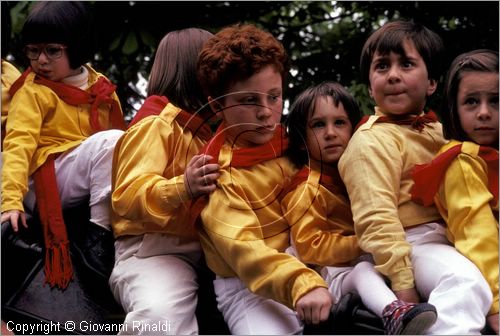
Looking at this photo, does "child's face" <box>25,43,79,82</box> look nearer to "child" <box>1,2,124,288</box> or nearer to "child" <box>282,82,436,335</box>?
"child" <box>1,2,124,288</box>

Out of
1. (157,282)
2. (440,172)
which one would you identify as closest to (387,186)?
(440,172)

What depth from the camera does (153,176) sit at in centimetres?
326

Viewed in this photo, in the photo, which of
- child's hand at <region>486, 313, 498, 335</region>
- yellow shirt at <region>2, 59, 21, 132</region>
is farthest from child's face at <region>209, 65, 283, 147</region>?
yellow shirt at <region>2, 59, 21, 132</region>

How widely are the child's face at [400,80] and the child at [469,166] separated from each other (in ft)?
0.46

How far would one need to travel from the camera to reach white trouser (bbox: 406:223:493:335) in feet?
9.34

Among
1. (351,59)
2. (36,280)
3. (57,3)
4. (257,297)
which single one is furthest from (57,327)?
(351,59)

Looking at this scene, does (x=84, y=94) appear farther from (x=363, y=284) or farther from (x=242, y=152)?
(x=363, y=284)

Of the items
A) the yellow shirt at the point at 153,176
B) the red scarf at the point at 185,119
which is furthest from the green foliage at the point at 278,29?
the yellow shirt at the point at 153,176

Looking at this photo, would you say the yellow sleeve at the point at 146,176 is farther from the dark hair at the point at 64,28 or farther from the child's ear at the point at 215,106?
the dark hair at the point at 64,28

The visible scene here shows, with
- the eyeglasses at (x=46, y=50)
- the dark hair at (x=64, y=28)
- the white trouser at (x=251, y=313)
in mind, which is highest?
the dark hair at (x=64, y=28)

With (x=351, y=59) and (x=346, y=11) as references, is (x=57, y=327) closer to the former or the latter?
(x=351, y=59)

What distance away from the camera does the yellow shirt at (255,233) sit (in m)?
3.01

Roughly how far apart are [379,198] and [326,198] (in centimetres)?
24

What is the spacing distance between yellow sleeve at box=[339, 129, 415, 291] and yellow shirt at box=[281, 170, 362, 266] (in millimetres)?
Answer: 117
